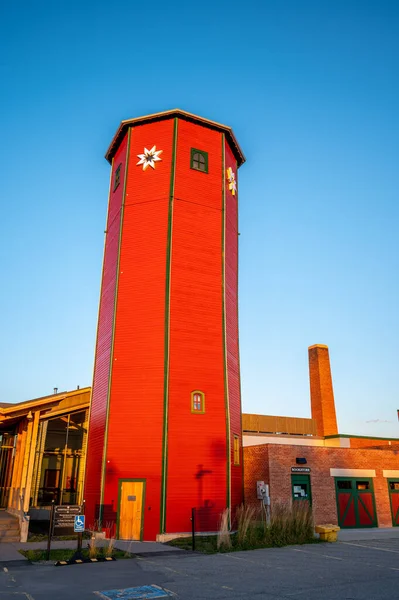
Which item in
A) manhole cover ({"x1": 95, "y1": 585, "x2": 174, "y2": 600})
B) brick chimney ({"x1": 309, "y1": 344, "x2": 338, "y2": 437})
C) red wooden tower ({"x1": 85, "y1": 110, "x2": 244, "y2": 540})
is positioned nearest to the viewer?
manhole cover ({"x1": 95, "y1": 585, "x2": 174, "y2": 600})

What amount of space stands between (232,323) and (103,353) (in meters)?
6.82

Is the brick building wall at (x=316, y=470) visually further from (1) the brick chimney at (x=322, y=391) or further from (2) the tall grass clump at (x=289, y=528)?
(1) the brick chimney at (x=322, y=391)

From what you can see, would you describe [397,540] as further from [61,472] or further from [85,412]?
[61,472]

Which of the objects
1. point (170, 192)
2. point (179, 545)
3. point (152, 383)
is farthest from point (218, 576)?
point (170, 192)

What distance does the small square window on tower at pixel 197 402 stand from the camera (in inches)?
858

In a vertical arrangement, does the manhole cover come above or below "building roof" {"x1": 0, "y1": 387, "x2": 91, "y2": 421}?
below

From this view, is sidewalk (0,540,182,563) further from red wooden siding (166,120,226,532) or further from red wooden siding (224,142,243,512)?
red wooden siding (224,142,243,512)

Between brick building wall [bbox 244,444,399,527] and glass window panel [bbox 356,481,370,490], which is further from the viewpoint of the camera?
glass window panel [bbox 356,481,370,490]

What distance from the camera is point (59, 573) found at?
12.2m

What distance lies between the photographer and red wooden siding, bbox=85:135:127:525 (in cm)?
2166

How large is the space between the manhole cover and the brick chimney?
3246 cm

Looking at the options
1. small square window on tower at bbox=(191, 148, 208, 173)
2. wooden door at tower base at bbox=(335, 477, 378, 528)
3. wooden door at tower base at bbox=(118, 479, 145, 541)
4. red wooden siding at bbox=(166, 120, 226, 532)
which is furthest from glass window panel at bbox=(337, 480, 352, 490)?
small square window on tower at bbox=(191, 148, 208, 173)

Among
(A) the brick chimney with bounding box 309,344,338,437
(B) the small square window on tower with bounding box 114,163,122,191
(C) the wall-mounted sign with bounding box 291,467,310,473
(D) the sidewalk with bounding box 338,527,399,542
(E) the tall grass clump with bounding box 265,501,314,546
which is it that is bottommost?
(D) the sidewalk with bounding box 338,527,399,542

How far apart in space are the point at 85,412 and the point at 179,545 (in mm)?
12452
